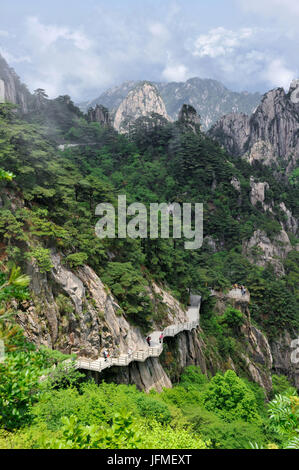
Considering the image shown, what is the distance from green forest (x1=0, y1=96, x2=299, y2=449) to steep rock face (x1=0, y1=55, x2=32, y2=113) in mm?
7043

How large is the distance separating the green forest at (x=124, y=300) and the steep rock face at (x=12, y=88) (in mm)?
7043

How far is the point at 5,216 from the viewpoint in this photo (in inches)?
580

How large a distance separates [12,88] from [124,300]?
161 feet

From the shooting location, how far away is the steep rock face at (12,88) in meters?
50.2

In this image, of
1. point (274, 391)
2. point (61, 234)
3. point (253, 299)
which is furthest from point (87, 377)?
point (253, 299)

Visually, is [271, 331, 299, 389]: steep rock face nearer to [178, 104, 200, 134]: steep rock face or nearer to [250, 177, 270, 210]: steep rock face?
[250, 177, 270, 210]: steep rock face

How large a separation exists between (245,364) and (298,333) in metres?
12.4

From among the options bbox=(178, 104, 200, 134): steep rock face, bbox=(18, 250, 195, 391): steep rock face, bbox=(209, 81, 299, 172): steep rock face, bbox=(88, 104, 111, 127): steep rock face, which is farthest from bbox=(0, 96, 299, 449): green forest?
bbox=(209, 81, 299, 172): steep rock face

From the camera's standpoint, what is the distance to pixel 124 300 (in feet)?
66.4

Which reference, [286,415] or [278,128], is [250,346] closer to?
[286,415]

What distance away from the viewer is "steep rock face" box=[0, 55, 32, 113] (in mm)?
50188

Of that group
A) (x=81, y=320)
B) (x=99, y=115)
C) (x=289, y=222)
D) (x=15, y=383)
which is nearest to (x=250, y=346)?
(x=81, y=320)

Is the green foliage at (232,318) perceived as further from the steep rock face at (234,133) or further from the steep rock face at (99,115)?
the steep rock face at (234,133)
